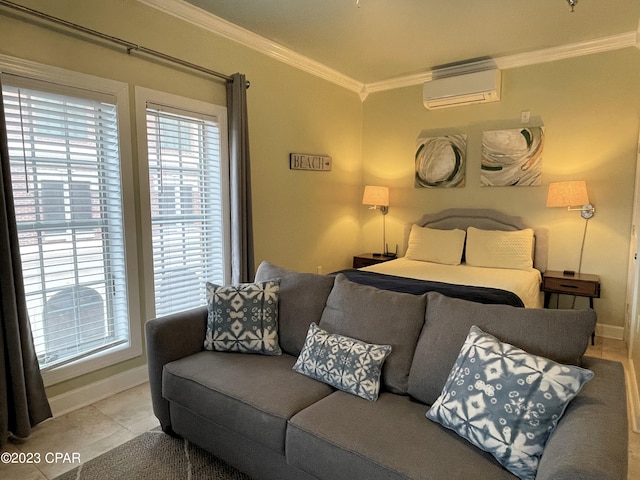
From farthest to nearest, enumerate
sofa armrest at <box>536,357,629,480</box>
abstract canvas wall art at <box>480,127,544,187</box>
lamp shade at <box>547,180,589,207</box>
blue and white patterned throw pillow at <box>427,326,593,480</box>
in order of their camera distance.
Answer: abstract canvas wall art at <box>480,127,544,187</box>
lamp shade at <box>547,180,589,207</box>
blue and white patterned throw pillow at <box>427,326,593,480</box>
sofa armrest at <box>536,357,629,480</box>

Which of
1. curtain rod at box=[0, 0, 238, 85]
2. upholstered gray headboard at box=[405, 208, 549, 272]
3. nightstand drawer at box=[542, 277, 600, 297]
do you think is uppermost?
curtain rod at box=[0, 0, 238, 85]

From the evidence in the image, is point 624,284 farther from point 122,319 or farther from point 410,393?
point 122,319

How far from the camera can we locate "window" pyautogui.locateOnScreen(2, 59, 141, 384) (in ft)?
7.45

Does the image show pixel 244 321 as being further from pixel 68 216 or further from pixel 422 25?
pixel 422 25

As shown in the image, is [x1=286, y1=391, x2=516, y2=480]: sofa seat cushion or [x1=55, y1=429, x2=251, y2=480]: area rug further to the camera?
[x1=55, y1=429, x2=251, y2=480]: area rug

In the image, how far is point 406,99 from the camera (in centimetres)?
478

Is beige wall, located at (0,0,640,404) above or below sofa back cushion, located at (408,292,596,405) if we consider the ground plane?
above

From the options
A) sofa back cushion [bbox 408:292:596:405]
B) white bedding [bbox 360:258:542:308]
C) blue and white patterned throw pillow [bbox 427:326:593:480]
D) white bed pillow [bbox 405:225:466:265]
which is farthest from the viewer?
white bed pillow [bbox 405:225:466:265]

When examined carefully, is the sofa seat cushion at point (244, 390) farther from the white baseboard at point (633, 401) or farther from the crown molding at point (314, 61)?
the crown molding at point (314, 61)

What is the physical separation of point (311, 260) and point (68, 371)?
257cm

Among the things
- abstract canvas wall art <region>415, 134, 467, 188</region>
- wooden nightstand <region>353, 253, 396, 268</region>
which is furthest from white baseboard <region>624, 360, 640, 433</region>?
wooden nightstand <region>353, 253, 396, 268</region>

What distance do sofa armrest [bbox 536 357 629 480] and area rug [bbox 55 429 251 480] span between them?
1.39m

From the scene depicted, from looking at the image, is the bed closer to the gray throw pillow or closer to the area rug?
the gray throw pillow

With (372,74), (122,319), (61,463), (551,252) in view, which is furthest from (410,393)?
(372,74)
